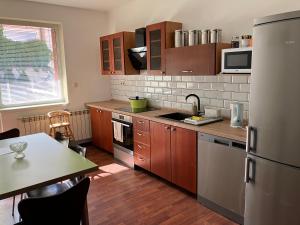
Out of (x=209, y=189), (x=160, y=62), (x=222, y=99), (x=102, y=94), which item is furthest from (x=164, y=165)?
(x=102, y=94)

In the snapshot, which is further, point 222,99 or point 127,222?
point 222,99

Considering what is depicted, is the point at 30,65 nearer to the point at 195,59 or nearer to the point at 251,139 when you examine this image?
the point at 195,59

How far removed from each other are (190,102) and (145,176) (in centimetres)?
122

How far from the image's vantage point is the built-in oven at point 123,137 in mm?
3727

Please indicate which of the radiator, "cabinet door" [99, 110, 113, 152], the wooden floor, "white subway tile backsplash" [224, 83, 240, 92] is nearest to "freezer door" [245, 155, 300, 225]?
the wooden floor

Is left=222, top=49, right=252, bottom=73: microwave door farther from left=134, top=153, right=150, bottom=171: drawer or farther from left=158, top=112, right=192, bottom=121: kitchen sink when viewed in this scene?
left=134, top=153, right=150, bottom=171: drawer

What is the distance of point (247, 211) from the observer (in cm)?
210

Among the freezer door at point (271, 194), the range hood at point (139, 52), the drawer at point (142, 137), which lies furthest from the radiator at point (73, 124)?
the freezer door at point (271, 194)

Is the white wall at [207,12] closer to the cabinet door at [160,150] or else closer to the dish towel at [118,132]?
the cabinet door at [160,150]

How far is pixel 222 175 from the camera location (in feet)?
8.01

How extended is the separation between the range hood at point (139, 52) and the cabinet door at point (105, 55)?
1.84 feet

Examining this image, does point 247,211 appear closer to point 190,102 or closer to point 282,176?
point 282,176

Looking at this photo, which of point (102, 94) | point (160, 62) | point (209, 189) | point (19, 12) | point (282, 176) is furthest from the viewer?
point (102, 94)

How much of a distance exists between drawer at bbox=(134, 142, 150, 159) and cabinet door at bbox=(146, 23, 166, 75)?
105 cm
